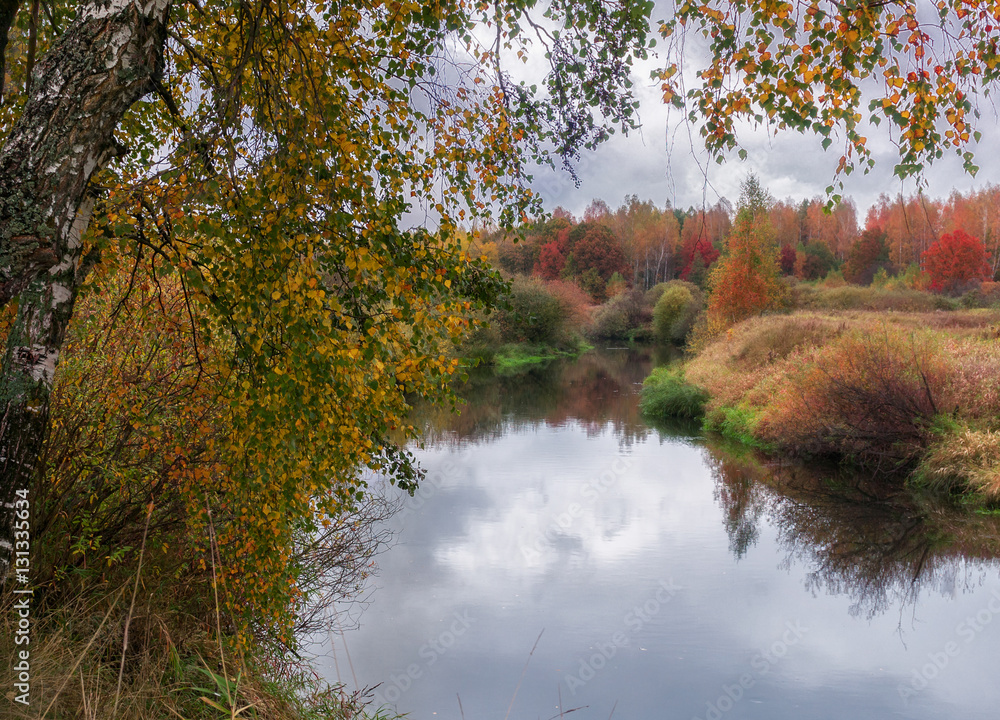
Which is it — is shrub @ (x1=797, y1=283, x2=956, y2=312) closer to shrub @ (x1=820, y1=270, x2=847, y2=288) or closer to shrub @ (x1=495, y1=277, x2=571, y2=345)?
shrub @ (x1=820, y1=270, x2=847, y2=288)

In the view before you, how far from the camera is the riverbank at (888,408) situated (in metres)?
12.8

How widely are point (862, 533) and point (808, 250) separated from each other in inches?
2281

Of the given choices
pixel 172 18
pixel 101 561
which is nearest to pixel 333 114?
pixel 172 18

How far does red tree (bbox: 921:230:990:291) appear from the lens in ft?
148

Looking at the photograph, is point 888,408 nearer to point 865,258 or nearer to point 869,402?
point 869,402

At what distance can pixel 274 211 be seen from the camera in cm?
276

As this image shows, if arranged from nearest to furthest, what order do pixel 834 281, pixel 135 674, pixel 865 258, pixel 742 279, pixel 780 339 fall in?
pixel 135 674 < pixel 780 339 < pixel 742 279 < pixel 834 281 < pixel 865 258

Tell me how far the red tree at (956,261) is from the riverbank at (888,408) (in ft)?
94.9

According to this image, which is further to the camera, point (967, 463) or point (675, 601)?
point (967, 463)

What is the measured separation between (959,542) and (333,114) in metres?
11.3

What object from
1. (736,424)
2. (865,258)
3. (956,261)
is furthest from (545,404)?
(865,258)

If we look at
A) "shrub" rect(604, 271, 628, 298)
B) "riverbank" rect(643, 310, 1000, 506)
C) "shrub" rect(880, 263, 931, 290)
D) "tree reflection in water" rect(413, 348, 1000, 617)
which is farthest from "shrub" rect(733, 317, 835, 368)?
"shrub" rect(604, 271, 628, 298)

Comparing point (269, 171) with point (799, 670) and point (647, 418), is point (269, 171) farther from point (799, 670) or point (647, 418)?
point (647, 418)

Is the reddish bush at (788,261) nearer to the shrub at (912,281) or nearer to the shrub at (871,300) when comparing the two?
the shrub at (912,281)
